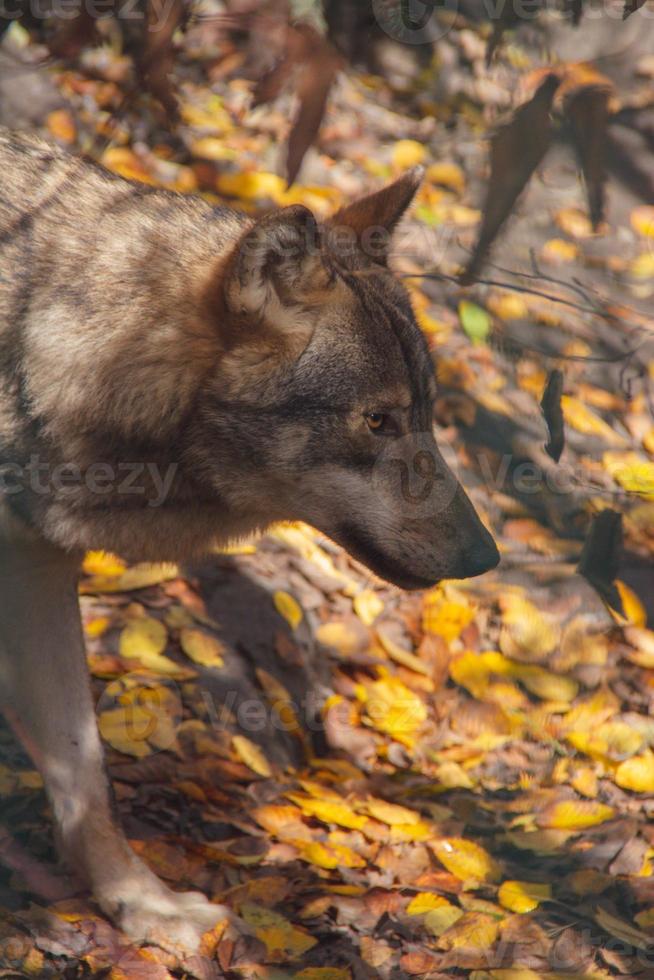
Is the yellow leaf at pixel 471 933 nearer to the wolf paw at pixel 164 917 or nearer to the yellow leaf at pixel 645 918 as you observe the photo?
the yellow leaf at pixel 645 918

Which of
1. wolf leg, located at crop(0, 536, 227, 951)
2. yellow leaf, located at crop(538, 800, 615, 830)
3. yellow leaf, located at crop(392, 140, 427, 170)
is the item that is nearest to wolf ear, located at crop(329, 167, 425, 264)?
wolf leg, located at crop(0, 536, 227, 951)

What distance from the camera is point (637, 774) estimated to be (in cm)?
457

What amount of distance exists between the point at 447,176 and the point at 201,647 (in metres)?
4.82

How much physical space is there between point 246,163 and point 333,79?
4.02 m

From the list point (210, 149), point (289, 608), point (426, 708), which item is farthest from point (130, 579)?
point (210, 149)

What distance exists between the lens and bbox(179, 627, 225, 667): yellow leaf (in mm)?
4492

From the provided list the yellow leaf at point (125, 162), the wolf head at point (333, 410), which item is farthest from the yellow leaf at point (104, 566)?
the yellow leaf at point (125, 162)

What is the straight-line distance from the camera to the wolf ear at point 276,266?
9.98ft

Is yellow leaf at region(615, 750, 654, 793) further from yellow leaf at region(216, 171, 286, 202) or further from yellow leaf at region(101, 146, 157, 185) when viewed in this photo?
yellow leaf at region(101, 146, 157, 185)

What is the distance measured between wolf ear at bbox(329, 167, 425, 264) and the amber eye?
2.28 feet

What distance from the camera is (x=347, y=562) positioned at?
18.1 feet

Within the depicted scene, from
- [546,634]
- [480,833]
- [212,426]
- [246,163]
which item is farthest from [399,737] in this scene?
[246,163]

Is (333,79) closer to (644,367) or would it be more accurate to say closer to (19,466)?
(19,466)

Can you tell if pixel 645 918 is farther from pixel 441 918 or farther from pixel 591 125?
pixel 591 125
